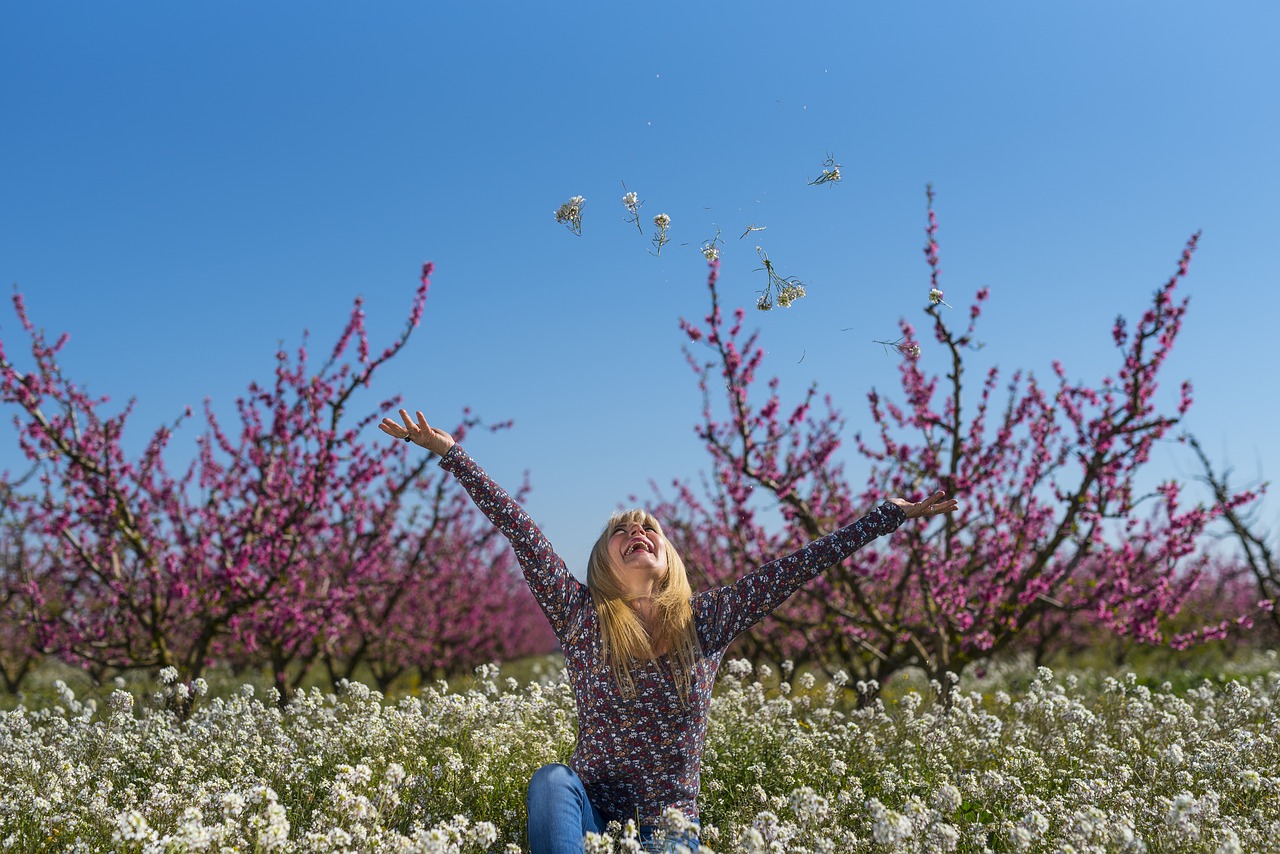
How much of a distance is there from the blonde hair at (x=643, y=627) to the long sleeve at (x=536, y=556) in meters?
0.13

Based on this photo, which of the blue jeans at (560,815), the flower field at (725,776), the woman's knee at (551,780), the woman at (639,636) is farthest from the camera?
the woman at (639,636)

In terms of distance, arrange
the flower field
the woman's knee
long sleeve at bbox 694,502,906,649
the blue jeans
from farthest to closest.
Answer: long sleeve at bbox 694,502,906,649 < the woman's knee < the blue jeans < the flower field

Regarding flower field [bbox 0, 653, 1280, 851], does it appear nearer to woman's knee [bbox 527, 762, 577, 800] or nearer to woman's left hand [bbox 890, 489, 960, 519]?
woman's knee [bbox 527, 762, 577, 800]

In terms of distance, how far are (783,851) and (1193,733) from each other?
4217 mm

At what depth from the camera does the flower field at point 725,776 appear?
3850 millimetres

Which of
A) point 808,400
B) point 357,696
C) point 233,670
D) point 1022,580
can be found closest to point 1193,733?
point 1022,580

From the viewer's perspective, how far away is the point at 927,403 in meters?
8.77

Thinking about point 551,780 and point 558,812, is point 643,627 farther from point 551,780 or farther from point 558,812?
point 558,812

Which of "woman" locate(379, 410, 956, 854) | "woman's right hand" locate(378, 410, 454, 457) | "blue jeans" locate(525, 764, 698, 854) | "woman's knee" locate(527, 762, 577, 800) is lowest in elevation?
"blue jeans" locate(525, 764, 698, 854)

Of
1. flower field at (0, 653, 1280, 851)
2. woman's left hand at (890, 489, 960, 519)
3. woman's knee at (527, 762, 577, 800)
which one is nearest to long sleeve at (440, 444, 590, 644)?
woman's knee at (527, 762, 577, 800)

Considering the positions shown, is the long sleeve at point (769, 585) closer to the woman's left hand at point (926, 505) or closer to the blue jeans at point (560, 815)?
the woman's left hand at point (926, 505)

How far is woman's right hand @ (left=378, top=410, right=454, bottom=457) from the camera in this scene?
195 inches

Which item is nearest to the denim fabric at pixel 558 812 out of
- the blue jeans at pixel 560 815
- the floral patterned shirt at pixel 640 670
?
→ the blue jeans at pixel 560 815

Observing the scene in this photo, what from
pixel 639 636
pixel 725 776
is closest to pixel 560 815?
pixel 639 636
